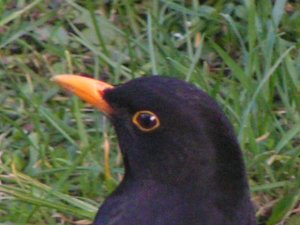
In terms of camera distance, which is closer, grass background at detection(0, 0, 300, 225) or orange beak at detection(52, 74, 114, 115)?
orange beak at detection(52, 74, 114, 115)

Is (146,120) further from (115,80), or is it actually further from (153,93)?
(115,80)

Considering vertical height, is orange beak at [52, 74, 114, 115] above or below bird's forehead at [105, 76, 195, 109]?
below

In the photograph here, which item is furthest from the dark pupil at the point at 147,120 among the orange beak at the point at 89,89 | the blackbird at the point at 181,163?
the orange beak at the point at 89,89

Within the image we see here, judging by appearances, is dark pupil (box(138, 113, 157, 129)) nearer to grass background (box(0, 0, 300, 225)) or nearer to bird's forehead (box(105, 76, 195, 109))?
bird's forehead (box(105, 76, 195, 109))

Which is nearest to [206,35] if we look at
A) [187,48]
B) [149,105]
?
[187,48]

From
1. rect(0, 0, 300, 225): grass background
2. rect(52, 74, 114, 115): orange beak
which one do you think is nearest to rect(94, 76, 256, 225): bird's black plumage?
rect(52, 74, 114, 115): orange beak

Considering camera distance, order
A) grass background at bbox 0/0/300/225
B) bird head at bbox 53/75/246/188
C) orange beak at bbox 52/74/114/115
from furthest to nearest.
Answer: grass background at bbox 0/0/300/225 < orange beak at bbox 52/74/114/115 < bird head at bbox 53/75/246/188

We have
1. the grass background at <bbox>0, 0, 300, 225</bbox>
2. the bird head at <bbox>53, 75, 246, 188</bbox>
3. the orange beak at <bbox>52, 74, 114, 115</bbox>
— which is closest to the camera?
the bird head at <bbox>53, 75, 246, 188</bbox>
